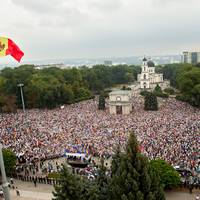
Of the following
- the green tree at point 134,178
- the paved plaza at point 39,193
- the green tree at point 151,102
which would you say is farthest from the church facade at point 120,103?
the green tree at point 134,178

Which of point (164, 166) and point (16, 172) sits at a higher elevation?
point (164, 166)

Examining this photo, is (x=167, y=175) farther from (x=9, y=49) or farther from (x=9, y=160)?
(x=9, y=49)

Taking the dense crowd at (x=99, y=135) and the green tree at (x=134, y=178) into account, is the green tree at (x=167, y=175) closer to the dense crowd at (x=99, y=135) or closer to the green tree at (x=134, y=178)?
the dense crowd at (x=99, y=135)

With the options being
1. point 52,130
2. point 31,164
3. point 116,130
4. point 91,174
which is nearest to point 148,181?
point 91,174

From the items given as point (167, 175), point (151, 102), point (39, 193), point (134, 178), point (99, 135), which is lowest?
point (39, 193)

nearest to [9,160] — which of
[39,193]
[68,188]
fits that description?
[39,193]

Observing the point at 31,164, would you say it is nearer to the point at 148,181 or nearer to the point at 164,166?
the point at 164,166

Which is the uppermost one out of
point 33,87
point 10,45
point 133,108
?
point 10,45
